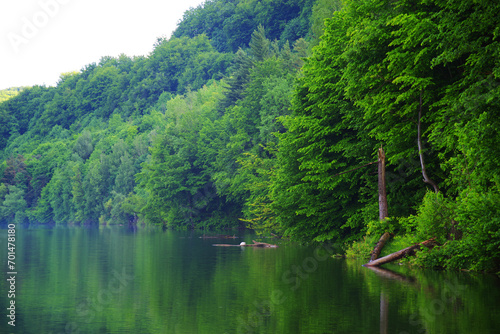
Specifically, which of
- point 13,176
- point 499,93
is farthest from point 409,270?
point 13,176

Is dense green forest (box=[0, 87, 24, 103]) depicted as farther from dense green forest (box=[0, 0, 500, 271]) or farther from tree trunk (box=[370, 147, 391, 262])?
tree trunk (box=[370, 147, 391, 262])

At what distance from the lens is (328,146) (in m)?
32.9

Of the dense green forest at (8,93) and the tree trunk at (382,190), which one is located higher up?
the dense green forest at (8,93)

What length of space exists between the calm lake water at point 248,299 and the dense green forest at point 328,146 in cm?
332

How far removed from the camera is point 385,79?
83.0 feet

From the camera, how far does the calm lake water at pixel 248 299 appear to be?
12.0 meters

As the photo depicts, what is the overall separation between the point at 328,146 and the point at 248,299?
60.5ft

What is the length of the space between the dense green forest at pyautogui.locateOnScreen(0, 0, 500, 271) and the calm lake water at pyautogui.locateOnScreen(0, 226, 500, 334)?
3320 millimetres

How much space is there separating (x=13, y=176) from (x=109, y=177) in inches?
1147

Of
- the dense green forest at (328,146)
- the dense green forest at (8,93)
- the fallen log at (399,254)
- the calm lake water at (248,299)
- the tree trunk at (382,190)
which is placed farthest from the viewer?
the dense green forest at (8,93)

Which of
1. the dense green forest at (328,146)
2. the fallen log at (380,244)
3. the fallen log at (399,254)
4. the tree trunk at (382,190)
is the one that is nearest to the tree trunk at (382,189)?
the tree trunk at (382,190)

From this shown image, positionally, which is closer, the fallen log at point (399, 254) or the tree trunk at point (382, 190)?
the fallen log at point (399, 254)

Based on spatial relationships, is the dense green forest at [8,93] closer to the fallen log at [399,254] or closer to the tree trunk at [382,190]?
the tree trunk at [382,190]

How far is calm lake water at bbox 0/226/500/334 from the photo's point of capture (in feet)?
39.5
